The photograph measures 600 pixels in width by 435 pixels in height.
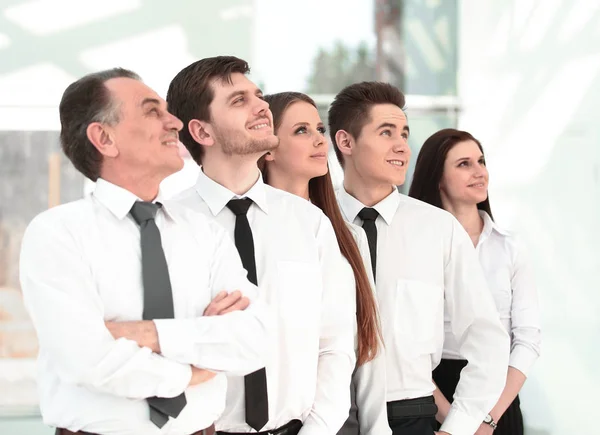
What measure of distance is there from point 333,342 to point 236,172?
2.00 feet

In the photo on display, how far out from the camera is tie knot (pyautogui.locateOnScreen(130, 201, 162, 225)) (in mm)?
2193

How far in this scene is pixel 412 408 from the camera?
2967 millimetres

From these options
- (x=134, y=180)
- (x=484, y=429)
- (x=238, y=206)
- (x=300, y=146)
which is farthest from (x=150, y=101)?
(x=484, y=429)

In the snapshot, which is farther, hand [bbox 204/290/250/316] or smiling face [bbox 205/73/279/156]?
smiling face [bbox 205/73/279/156]

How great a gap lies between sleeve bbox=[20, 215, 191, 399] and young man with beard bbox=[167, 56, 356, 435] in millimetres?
538

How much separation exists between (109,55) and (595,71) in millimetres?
3225

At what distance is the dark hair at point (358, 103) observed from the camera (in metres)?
3.34

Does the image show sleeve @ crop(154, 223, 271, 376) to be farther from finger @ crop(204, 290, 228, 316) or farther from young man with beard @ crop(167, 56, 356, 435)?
young man with beard @ crop(167, 56, 356, 435)

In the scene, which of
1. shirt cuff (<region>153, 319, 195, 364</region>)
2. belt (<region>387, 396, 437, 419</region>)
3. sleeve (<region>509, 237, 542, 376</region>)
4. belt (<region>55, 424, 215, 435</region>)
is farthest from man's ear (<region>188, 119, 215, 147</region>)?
sleeve (<region>509, 237, 542, 376</region>)

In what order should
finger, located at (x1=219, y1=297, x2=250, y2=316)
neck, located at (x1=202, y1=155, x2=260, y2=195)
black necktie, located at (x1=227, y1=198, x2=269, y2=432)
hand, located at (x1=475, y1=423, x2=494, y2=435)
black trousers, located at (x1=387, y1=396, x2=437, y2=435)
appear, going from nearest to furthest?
finger, located at (x1=219, y1=297, x2=250, y2=316)
black necktie, located at (x1=227, y1=198, x2=269, y2=432)
neck, located at (x1=202, y1=155, x2=260, y2=195)
black trousers, located at (x1=387, y1=396, x2=437, y2=435)
hand, located at (x1=475, y1=423, x2=494, y2=435)

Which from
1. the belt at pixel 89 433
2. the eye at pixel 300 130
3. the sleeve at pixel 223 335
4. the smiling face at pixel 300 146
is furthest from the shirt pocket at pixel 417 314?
the belt at pixel 89 433

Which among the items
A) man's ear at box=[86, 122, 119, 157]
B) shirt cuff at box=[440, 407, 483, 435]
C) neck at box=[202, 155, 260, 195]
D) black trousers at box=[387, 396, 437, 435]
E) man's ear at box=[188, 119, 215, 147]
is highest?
man's ear at box=[188, 119, 215, 147]

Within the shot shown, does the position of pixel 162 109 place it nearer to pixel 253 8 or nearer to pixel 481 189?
pixel 481 189

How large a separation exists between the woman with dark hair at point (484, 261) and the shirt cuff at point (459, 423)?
207mm
